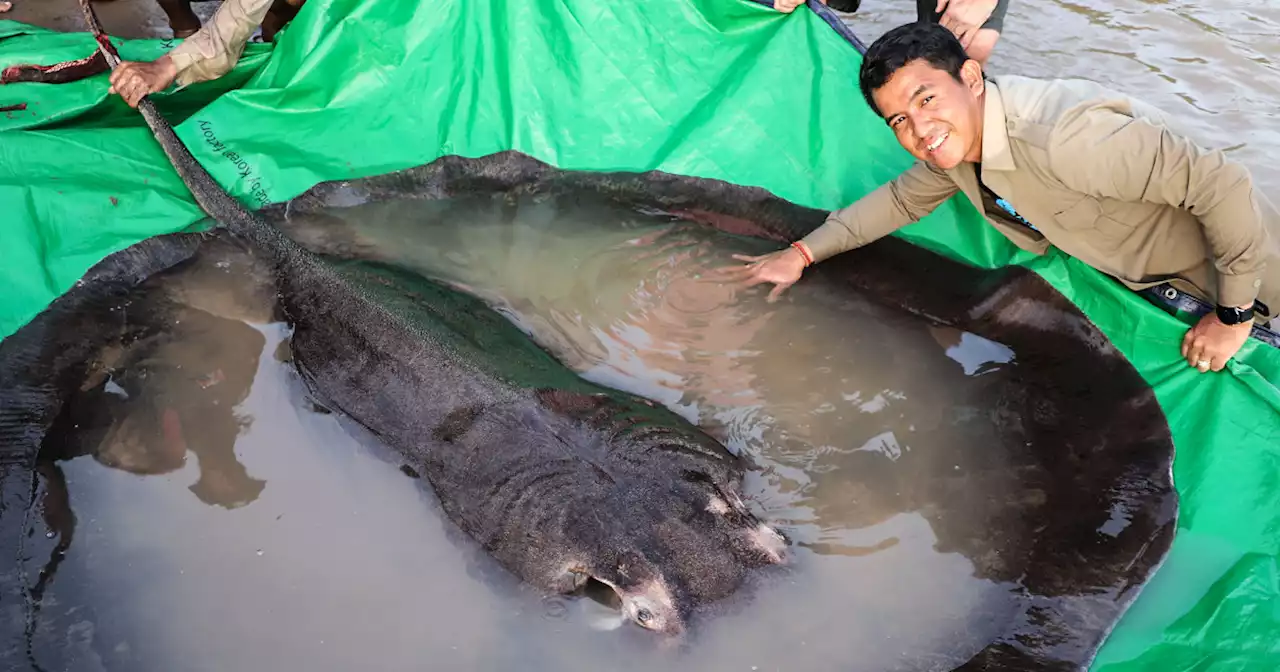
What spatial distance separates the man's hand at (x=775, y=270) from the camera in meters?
3.19

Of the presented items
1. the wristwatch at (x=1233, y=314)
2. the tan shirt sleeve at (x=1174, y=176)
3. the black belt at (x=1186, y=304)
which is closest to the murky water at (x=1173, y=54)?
the black belt at (x=1186, y=304)

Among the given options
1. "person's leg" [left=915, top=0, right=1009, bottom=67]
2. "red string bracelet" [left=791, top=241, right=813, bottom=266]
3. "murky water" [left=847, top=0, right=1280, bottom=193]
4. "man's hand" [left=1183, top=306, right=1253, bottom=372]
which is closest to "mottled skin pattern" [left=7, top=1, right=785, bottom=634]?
"red string bracelet" [left=791, top=241, right=813, bottom=266]

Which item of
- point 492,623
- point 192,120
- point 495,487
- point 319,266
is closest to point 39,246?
point 192,120

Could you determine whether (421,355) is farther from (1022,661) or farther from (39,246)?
(1022,661)

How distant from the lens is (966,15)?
164 inches

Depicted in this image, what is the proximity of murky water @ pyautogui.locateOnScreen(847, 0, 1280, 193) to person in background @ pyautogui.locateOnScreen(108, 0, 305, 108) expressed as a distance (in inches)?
167

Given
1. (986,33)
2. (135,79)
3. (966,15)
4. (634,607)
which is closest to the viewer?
(634,607)

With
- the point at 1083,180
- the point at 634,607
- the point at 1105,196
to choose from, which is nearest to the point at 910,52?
the point at 1083,180

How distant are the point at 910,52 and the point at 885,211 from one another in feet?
2.44

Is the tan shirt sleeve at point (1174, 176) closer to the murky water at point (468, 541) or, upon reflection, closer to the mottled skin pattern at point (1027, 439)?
the mottled skin pattern at point (1027, 439)

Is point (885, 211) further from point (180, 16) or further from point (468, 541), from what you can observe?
point (180, 16)

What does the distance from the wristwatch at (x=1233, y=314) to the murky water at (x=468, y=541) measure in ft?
2.22

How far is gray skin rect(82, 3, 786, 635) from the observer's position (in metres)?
2.24

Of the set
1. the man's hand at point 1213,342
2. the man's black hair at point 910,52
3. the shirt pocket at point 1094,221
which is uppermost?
the man's black hair at point 910,52
